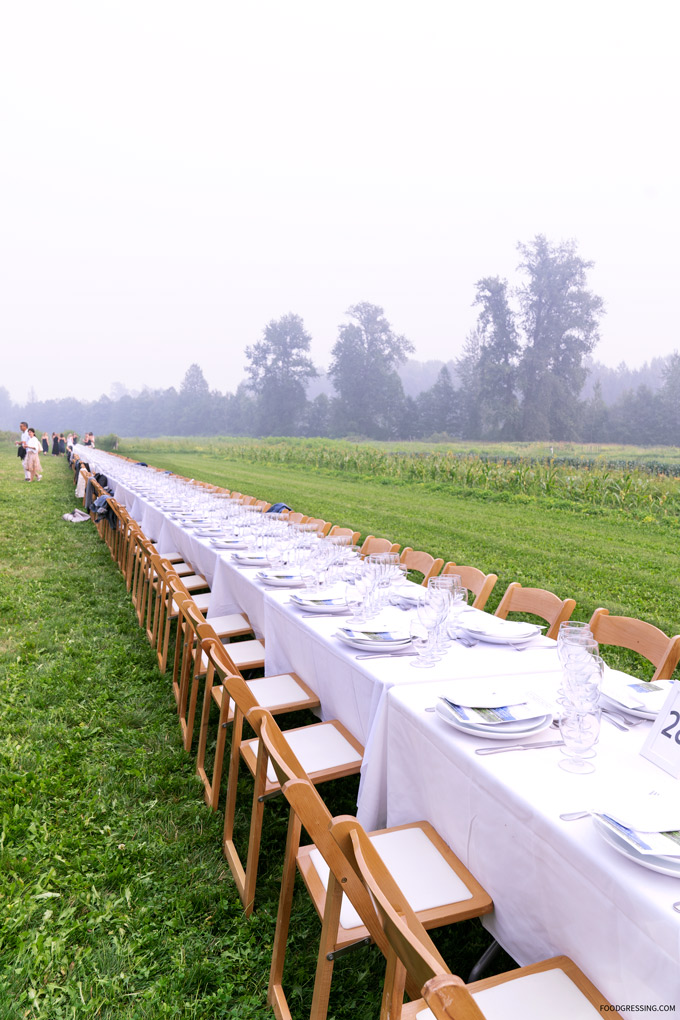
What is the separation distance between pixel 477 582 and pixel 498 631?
1210mm

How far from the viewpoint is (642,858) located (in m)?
1.29

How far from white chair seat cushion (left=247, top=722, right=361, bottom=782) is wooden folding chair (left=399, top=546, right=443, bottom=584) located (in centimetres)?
192

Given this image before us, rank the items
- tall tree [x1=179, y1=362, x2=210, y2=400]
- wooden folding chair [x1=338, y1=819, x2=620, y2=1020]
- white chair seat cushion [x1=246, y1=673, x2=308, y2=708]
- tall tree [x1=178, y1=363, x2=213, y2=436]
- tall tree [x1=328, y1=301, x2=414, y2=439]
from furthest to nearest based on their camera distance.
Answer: tall tree [x1=179, y1=362, x2=210, y2=400] → tall tree [x1=178, y1=363, x2=213, y2=436] → tall tree [x1=328, y1=301, x2=414, y2=439] → white chair seat cushion [x1=246, y1=673, x2=308, y2=708] → wooden folding chair [x1=338, y1=819, x2=620, y2=1020]

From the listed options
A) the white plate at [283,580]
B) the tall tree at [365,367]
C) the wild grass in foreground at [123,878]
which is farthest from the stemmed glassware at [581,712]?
the tall tree at [365,367]

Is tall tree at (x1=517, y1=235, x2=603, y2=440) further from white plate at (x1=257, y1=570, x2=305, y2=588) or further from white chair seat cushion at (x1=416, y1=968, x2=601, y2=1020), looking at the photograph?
white chair seat cushion at (x1=416, y1=968, x2=601, y2=1020)

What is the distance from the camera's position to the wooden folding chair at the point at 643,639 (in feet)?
9.02

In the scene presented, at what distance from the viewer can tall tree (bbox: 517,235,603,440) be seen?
176 feet

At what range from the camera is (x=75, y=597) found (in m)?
6.49

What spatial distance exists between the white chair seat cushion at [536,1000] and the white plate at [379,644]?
4.17ft

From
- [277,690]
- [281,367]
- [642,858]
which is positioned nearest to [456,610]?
[277,690]

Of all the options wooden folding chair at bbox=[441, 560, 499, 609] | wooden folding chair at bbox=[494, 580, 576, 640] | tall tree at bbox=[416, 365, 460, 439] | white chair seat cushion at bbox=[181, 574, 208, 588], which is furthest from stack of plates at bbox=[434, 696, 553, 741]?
tall tree at bbox=[416, 365, 460, 439]

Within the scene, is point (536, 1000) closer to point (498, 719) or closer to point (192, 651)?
point (498, 719)

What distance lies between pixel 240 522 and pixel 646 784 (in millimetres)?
4930

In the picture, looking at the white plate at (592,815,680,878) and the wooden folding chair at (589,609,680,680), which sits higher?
the white plate at (592,815,680,878)
